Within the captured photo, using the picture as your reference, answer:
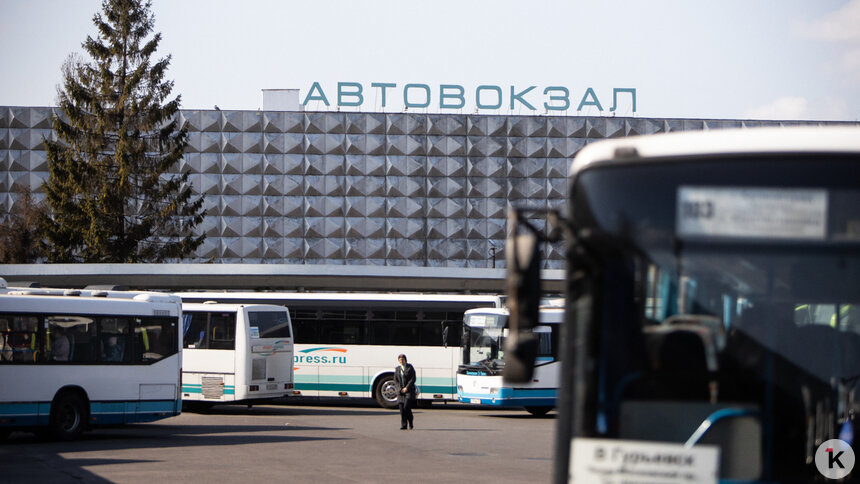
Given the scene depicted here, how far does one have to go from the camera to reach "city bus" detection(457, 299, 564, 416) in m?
28.5

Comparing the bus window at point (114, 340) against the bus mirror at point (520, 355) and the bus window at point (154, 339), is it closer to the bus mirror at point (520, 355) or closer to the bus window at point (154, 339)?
the bus window at point (154, 339)

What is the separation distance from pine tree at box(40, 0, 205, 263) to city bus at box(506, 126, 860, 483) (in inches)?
1732

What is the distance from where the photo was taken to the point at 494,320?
94.6 feet

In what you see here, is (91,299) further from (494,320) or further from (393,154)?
(393,154)

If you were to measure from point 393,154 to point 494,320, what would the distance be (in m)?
36.8

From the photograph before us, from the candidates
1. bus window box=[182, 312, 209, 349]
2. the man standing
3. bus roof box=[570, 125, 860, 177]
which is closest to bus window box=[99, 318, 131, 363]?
the man standing

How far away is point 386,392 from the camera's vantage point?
1237 inches

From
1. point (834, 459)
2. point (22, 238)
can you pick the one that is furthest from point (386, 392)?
point (22, 238)

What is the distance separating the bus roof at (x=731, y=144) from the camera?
5496 mm

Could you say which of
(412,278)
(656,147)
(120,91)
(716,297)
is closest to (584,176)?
(656,147)

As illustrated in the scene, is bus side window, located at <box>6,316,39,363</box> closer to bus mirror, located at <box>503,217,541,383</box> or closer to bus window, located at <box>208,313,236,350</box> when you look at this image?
bus window, located at <box>208,313,236,350</box>

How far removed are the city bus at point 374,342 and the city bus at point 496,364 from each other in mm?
1869

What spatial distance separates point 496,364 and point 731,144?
76.6 ft

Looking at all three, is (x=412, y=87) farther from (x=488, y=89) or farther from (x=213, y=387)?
(x=213, y=387)
